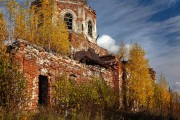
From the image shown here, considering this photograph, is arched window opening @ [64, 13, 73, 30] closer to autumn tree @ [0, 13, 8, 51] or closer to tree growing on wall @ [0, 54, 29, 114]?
autumn tree @ [0, 13, 8, 51]

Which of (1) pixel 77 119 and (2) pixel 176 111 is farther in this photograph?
(2) pixel 176 111

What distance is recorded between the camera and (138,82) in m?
A: 18.2

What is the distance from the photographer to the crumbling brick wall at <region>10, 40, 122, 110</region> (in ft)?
31.3

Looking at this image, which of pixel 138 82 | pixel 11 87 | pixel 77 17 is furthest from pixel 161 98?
pixel 11 87

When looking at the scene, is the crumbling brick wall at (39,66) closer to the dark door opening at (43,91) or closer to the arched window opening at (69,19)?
the dark door opening at (43,91)

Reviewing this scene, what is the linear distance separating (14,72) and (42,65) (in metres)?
1.93

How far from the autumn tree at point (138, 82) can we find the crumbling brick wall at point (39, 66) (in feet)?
15.0

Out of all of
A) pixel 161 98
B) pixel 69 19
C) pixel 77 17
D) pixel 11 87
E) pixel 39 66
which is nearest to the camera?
pixel 11 87

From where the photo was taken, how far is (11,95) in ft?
27.6

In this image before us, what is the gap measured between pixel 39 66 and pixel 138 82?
9.78 metres

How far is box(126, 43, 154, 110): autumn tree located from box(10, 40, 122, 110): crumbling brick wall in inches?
180

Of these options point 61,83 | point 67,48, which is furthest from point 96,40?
point 61,83

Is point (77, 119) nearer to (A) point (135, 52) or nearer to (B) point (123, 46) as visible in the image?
(A) point (135, 52)

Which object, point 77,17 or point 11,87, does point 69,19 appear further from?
point 11,87
